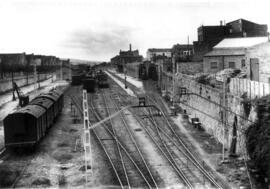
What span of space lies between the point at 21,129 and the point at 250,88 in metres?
14.8

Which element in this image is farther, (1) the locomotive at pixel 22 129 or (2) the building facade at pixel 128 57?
(2) the building facade at pixel 128 57

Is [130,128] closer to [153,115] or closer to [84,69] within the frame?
[153,115]

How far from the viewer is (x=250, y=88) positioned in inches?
814

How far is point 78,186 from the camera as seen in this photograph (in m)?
16.7

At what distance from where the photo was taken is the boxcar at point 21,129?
69.4 ft

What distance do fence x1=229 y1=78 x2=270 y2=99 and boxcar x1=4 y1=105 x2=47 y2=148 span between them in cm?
1411

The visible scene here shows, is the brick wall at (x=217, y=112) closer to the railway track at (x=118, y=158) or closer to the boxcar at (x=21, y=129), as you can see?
the railway track at (x=118, y=158)

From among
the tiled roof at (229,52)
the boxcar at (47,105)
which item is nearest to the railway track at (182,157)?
the boxcar at (47,105)

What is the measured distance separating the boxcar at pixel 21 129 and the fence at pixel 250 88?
14.1m

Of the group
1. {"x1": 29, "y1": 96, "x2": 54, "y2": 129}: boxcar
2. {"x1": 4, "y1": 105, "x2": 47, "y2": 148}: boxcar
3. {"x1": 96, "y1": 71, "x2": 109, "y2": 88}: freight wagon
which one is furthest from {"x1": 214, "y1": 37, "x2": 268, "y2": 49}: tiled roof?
{"x1": 4, "y1": 105, "x2": 47, "y2": 148}: boxcar

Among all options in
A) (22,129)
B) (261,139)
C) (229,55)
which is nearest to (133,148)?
(22,129)

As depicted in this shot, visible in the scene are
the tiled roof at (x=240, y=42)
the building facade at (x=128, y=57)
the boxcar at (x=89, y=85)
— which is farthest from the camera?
the building facade at (x=128, y=57)

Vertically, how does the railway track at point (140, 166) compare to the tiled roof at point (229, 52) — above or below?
below

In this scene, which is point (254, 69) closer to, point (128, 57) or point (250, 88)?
point (250, 88)
